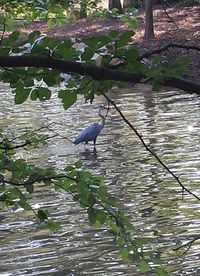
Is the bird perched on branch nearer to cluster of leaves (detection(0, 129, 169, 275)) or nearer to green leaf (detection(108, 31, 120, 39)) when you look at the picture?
cluster of leaves (detection(0, 129, 169, 275))

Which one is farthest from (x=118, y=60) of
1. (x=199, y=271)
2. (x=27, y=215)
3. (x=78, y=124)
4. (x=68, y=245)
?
(x=78, y=124)

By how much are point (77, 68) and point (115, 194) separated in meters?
9.50

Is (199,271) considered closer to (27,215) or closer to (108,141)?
(27,215)

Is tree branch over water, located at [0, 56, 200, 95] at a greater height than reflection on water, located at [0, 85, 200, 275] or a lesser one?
greater

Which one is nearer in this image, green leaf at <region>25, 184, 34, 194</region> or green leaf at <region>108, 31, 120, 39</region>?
green leaf at <region>108, 31, 120, 39</region>

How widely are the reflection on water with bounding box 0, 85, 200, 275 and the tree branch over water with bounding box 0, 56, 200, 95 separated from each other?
2.18m

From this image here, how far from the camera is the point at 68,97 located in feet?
7.80

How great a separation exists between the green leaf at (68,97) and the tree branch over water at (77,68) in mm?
200

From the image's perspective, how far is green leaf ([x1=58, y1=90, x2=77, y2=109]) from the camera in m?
2.37

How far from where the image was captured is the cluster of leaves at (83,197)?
2818 mm

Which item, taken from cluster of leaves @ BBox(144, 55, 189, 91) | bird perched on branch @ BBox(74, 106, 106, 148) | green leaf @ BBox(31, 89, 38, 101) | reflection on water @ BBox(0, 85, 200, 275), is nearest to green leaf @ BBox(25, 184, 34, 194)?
→ green leaf @ BBox(31, 89, 38, 101)

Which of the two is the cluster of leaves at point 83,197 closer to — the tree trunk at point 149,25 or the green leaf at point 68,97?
the green leaf at point 68,97

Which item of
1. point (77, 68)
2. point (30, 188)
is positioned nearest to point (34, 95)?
point (77, 68)

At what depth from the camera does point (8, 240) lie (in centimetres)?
972
